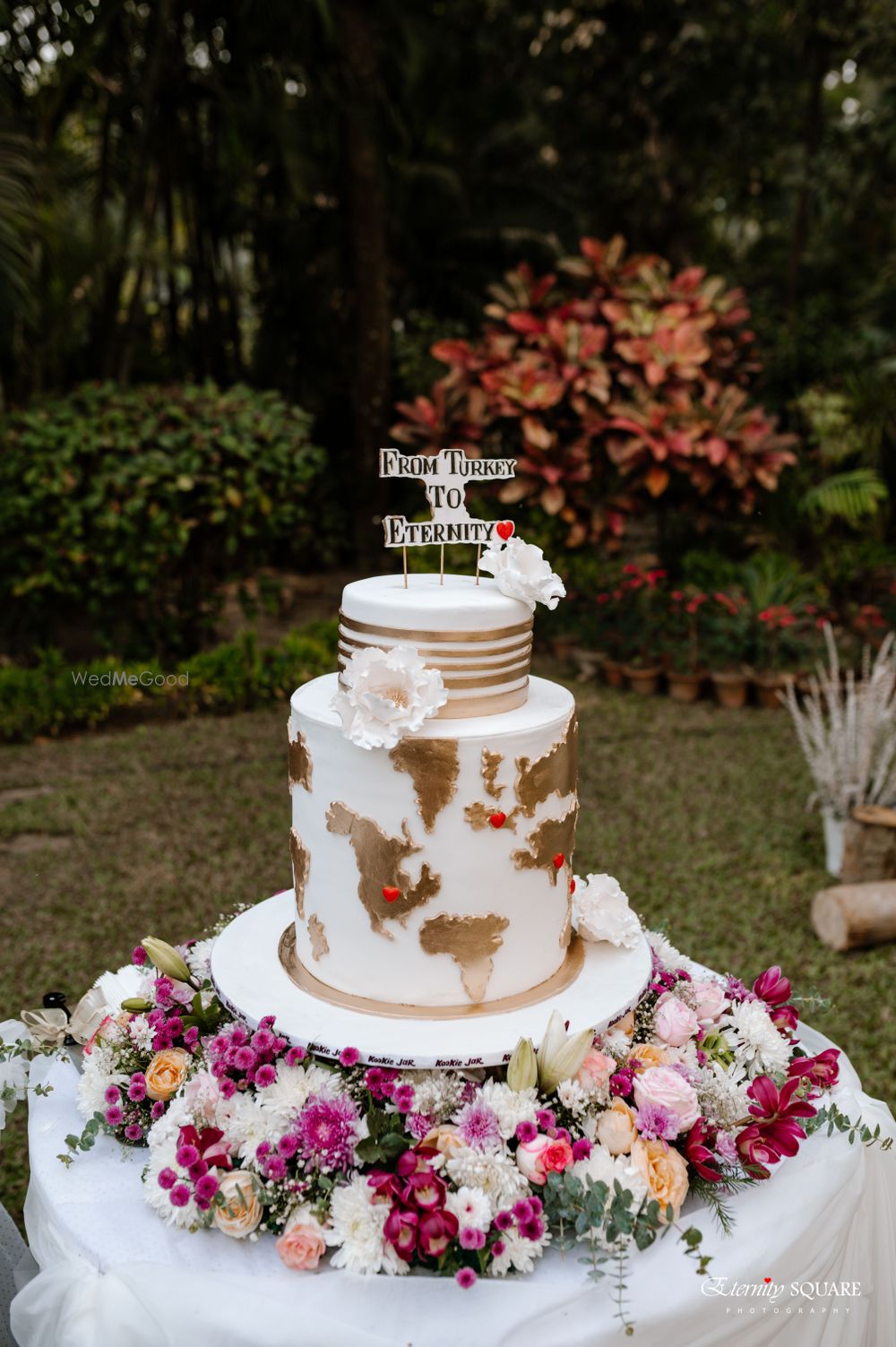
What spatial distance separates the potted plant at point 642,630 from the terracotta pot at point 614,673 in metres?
0.05

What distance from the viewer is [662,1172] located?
1.79 meters

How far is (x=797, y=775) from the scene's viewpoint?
5621 millimetres

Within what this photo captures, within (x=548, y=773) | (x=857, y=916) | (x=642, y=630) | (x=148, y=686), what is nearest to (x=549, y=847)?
(x=548, y=773)

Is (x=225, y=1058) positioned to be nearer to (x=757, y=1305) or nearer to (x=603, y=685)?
(x=757, y=1305)

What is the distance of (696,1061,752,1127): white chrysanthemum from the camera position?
6.44 feet

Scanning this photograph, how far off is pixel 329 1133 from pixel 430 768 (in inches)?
26.1

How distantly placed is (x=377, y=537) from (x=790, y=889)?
531 cm

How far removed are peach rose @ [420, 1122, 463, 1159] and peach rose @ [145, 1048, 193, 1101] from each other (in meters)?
0.52

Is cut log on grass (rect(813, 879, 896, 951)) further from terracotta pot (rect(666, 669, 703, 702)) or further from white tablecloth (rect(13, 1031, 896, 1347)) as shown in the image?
terracotta pot (rect(666, 669, 703, 702))

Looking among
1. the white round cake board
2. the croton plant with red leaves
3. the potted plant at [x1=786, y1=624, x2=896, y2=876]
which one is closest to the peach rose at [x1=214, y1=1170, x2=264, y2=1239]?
the white round cake board

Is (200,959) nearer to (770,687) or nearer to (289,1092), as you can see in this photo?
(289,1092)

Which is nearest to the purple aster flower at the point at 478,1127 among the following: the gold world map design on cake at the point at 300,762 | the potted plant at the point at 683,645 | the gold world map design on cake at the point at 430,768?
the gold world map design on cake at the point at 430,768

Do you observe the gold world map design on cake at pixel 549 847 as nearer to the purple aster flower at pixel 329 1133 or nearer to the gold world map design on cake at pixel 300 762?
the gold world map design on cake at pixel 300 762

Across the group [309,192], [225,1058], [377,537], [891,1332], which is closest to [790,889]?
[891,1332]
